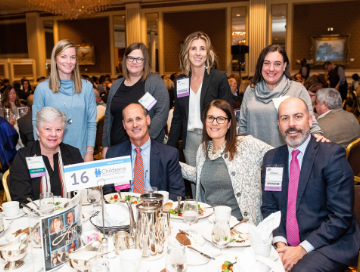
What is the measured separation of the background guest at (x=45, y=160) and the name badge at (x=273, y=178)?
1184mm

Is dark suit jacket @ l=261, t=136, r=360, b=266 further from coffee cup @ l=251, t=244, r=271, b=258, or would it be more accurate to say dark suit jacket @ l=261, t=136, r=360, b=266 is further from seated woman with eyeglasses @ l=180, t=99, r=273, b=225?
coffee cup @ l=251, t=244, r=271, b=258

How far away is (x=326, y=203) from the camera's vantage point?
1.83 metres

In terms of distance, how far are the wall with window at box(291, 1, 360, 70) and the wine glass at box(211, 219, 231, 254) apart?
11304 mm

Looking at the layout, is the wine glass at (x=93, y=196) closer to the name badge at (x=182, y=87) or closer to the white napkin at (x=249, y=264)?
the white napkin at (x=249, y=264)

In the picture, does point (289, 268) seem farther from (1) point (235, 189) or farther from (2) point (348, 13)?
(2) point (348, 13)

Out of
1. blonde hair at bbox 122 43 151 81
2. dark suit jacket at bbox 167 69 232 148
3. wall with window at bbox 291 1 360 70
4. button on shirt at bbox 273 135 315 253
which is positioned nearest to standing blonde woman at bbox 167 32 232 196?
dark suit jacket at bbox 167 69 232 148

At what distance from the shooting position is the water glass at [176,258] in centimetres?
119

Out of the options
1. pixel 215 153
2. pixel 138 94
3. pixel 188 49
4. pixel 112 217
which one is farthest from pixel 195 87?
pixel 112 217

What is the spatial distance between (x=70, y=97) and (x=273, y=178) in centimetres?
171

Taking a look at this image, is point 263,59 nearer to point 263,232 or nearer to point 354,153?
point 354,153

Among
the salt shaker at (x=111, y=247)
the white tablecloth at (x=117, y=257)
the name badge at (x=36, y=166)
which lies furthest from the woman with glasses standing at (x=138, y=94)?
the salt shaker at (x=111, y=247)

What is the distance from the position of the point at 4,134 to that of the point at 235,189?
2.55 m

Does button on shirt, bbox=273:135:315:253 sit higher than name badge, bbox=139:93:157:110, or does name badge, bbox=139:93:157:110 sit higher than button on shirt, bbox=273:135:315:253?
name badge, bbox=139:93:157:110

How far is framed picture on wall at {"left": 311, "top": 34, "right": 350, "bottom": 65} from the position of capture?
11203 millimetres
